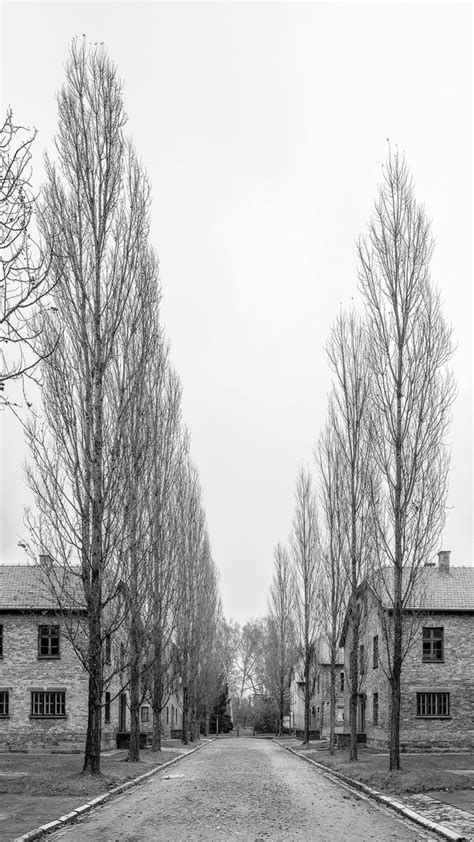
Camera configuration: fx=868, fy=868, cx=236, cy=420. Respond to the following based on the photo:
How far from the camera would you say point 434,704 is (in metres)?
34.9

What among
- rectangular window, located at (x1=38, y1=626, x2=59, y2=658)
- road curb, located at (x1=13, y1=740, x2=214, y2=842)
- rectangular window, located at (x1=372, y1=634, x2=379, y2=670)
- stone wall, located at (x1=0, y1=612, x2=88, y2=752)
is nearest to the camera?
road curb, located at (x1=13, y1=740, x2=214, y2=842)

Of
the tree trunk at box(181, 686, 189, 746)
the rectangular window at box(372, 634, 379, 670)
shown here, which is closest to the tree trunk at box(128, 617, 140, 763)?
the rectangular window at box(372, 634, 379, 670)

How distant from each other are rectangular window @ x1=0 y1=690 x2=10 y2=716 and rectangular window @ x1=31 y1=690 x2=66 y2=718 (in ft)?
3.18

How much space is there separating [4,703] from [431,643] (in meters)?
17.3

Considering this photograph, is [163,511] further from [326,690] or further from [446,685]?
[326,690]

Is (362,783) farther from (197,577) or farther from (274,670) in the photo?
(274,670)

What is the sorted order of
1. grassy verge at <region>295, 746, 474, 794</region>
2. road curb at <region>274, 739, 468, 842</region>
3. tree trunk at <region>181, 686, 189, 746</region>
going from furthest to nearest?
tree trunk at <region>181, 686, 189, 746</region> → grassy verge at <region>295, 746, 474, 794</region> → road curb at <region>274, 739, 468, 842</region>

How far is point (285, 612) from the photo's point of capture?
5547 centimetres

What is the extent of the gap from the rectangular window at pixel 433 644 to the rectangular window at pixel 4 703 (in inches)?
661

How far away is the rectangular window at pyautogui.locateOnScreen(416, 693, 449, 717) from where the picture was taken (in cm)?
3472

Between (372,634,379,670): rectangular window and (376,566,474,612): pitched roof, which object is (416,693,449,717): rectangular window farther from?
(376,566,474,612): pitched roof

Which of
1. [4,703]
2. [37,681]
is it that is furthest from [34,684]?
[4,703]

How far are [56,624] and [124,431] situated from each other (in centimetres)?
1678

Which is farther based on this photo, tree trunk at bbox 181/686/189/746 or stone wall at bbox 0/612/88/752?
tree trunk at bbox 181/686/189/746
